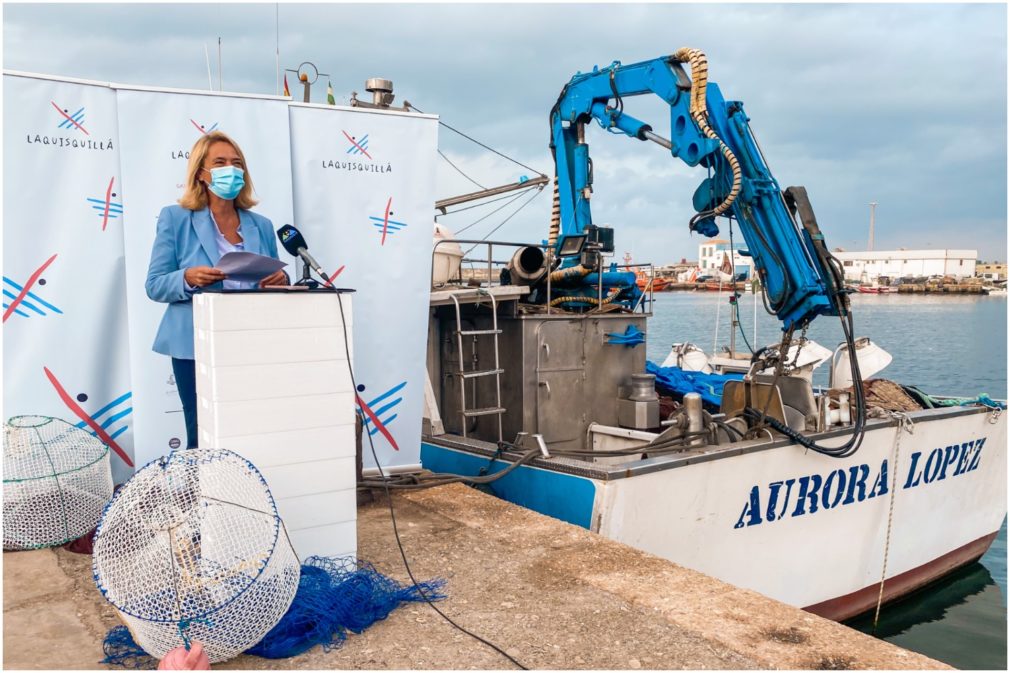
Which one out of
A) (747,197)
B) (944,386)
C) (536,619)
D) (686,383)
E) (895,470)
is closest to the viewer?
(536,619)

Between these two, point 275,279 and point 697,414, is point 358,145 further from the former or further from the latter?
point 697,414

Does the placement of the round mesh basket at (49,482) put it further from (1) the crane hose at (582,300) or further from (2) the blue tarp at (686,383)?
(2) the blue tarp at (686,383)

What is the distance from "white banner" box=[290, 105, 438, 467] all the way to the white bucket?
2092mm

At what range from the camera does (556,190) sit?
357 inches

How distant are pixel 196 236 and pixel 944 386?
24.0m

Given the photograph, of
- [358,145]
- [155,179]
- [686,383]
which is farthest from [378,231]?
[686,383]

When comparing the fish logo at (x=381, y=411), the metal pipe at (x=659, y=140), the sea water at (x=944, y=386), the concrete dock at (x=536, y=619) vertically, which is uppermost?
the metal pipe at (x=659, y=140)

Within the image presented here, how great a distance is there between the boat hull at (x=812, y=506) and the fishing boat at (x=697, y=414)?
0.02 m

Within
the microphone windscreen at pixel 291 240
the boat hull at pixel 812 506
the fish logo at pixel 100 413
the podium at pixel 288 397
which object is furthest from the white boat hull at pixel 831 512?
the fish logo at pixel 100 413

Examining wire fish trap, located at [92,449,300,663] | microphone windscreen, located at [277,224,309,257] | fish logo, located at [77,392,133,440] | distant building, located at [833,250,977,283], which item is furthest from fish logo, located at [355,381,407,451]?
distant building, located at [833,250,977,283]

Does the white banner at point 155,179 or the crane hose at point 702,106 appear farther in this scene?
the crane hose at point 702,106

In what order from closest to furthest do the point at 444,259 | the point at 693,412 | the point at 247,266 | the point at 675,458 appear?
the point at 247,266
the point at 675,458
the point at 693,412
the point at 444,259

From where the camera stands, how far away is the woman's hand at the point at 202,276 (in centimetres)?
372

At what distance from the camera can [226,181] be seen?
12.9 feet
